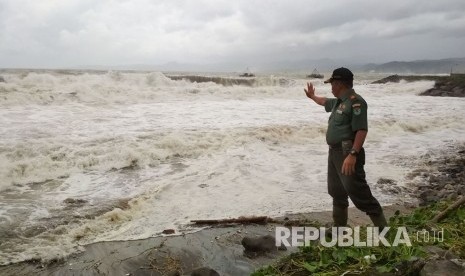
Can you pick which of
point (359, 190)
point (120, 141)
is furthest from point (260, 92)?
point (359, 190)

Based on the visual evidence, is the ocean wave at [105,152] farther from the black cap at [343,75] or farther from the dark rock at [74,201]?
the black cap at [343,75]

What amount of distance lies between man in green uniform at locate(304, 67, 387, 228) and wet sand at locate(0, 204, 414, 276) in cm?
118

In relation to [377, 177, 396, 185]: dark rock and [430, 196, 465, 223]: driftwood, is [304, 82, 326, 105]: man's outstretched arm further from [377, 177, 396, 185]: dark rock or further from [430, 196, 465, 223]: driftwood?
[377, 177, 396, 185]: dark rock

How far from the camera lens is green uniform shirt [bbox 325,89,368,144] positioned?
4301 millimetres

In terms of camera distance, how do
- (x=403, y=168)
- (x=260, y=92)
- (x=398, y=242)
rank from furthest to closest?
(x=260, y=92)
(x=403, y=168)
(x=398, y=242)

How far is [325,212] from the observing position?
6684mm

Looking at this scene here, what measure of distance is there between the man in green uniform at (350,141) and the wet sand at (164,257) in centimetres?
118

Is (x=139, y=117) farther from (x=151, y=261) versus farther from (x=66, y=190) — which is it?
(x=151, y=261)

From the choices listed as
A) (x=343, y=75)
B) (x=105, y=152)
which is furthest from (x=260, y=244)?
(x=105, y=152)

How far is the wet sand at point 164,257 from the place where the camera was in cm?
459

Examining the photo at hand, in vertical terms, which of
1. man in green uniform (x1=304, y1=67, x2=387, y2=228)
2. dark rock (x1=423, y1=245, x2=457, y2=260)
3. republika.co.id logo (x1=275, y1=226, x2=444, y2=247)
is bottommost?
republika.co.id logo (x1=275, y1=226, x2=444, y2=247)

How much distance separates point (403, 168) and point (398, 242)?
6669 mm

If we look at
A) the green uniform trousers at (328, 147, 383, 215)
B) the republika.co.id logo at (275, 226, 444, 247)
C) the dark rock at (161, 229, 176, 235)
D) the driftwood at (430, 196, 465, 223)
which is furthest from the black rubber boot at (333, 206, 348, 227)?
the dark rock at (161, 229, 176, 235)

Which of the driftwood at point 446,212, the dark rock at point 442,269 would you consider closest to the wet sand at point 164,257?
the driftwood at point 446,212
